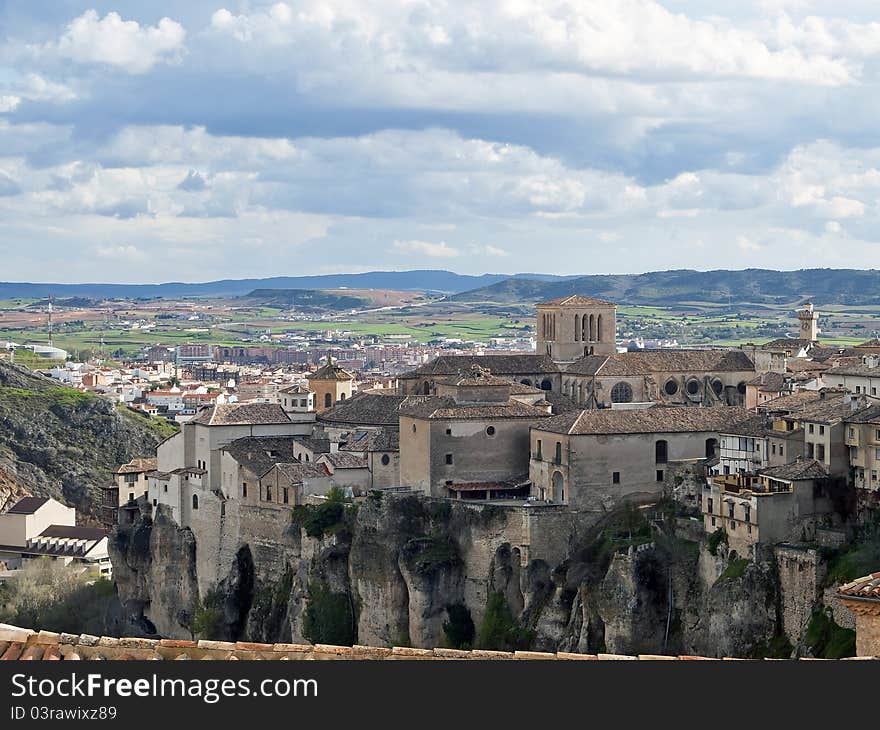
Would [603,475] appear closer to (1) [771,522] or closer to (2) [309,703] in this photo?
(1) [771,522]

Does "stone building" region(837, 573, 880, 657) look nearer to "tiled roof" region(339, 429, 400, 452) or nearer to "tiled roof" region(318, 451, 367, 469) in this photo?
"tiled roof" region(339, 429, 400, 452)

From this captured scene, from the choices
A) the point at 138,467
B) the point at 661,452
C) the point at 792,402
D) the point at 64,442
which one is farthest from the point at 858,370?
the point at 64,442

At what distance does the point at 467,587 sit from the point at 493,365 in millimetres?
19386

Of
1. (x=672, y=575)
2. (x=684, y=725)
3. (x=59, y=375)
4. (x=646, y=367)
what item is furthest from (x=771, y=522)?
(x=59, y=375)

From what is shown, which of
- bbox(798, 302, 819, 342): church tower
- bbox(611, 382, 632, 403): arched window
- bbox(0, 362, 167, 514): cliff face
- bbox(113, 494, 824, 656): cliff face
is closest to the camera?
bbox(113, 494, 824, 656): cliff face

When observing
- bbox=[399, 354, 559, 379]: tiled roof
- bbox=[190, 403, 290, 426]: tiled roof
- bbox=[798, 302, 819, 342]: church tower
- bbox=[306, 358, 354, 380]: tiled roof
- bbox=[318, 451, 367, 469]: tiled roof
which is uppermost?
bbox=[798, 302, 819, 342]: church tower

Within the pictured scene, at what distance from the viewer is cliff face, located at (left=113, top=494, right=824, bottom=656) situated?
5959 centimetres

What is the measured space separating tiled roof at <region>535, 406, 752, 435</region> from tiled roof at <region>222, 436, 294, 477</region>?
44.6 feet

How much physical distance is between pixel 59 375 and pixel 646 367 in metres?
126

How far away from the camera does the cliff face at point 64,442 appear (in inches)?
5591

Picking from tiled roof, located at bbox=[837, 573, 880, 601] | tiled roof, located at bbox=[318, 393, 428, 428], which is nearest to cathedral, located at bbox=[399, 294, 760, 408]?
tiled roof, located at bbox=[318, 393, 428, 428]

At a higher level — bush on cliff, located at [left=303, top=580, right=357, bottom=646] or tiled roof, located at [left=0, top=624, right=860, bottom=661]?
tiled roof, located at [left=0, top=624, right=860, bottom=661]

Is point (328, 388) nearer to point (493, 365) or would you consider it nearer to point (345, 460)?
point (493, 365)

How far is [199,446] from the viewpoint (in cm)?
8006
